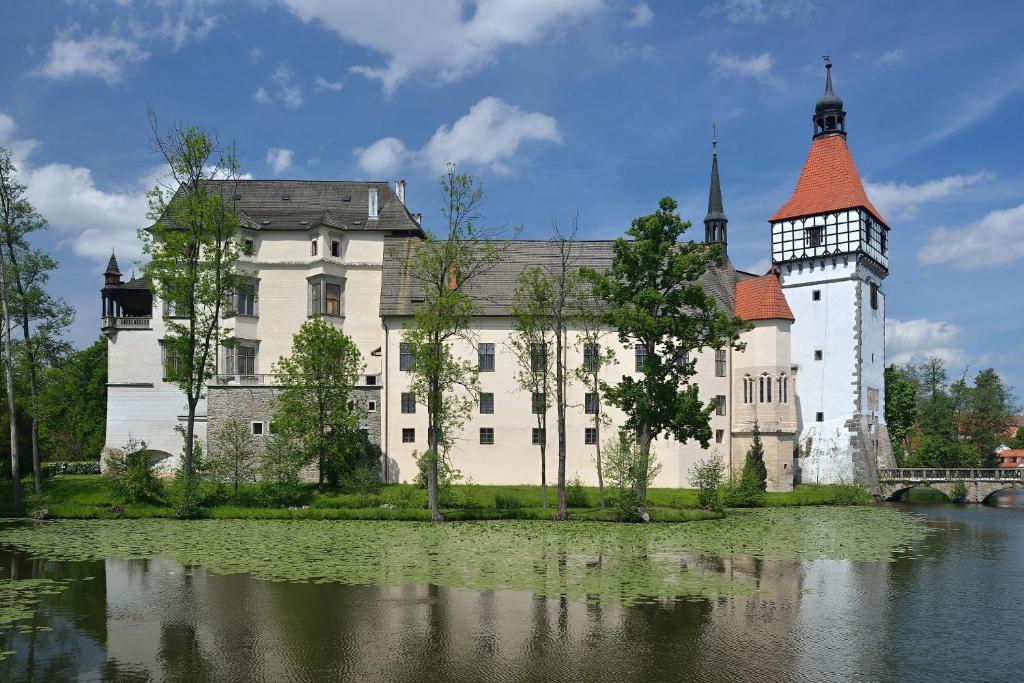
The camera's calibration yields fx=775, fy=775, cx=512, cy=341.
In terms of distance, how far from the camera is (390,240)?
1982 inches

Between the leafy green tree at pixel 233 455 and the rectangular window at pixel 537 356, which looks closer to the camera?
the rectangular window at pixel 537 356

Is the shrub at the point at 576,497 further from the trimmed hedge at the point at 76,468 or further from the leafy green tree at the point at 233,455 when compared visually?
the trimmed hedge at the point at 76,468

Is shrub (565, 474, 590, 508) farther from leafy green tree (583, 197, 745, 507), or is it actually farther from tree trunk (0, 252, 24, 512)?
tree trunk (0, 252, 24, 512)

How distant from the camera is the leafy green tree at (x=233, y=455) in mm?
38875

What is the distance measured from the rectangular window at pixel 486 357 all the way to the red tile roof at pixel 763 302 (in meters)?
16.6

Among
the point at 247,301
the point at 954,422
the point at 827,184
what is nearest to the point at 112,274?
the point at 247,301

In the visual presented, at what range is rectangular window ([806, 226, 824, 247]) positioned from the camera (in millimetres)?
56594

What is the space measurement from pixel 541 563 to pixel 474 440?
81.0ft

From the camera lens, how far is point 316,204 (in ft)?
175

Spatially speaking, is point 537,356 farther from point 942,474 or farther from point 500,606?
point 942,474

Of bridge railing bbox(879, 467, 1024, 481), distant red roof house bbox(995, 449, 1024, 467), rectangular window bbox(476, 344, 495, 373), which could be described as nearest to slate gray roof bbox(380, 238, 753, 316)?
rectangular window bbox(476, 344, 495, 373)

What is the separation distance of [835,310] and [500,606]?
45748 mm

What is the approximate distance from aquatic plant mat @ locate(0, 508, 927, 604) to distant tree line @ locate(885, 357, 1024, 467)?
30081 mm

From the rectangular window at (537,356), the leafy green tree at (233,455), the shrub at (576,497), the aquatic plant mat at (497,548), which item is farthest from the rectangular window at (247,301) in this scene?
the shrub at (576,497)
